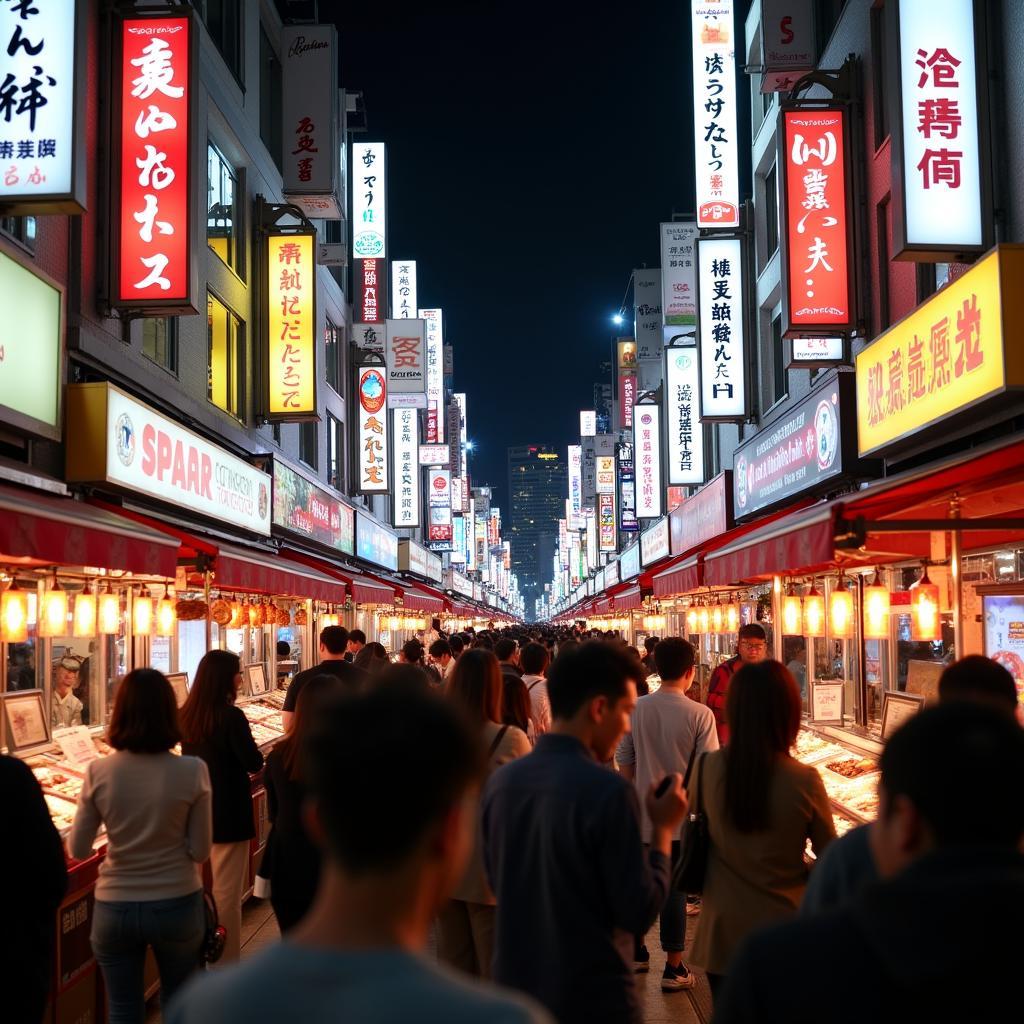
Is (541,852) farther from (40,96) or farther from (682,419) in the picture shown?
(682,419)

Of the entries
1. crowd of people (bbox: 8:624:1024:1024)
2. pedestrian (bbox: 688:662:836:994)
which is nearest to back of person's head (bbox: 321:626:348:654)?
crowd of people (bbox: 8:624:1024:1024)

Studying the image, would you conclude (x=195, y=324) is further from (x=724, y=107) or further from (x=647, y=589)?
(x=647, y=589)

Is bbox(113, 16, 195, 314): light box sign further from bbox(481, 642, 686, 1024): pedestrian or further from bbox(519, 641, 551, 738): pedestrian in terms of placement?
bbox(481, 642, 686, 1024): pedestrian

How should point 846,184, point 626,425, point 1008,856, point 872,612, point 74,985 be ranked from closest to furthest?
point 1008,856, point 74,985, point 872,612, point 846,184, point 626,425

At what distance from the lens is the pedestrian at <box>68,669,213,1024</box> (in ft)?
18.1

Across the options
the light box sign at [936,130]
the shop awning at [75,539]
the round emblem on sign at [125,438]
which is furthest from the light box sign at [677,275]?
the shop awning at [75,539]

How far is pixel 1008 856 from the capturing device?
2.01 meters

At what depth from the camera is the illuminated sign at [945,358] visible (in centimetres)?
771

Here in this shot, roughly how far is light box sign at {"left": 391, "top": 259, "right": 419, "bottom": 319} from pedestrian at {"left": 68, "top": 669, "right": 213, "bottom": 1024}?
111 feet

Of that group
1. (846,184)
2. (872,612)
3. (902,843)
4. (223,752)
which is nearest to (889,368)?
(872,612)

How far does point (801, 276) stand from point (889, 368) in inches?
121

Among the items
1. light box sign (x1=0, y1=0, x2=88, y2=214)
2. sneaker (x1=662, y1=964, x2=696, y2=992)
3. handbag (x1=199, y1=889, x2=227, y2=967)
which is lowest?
sneaker (x1=662, y1=964, x2=696, y2=992)

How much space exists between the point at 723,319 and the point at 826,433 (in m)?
6.12

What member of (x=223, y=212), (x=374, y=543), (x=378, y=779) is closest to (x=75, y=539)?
(x=378, y=779)
